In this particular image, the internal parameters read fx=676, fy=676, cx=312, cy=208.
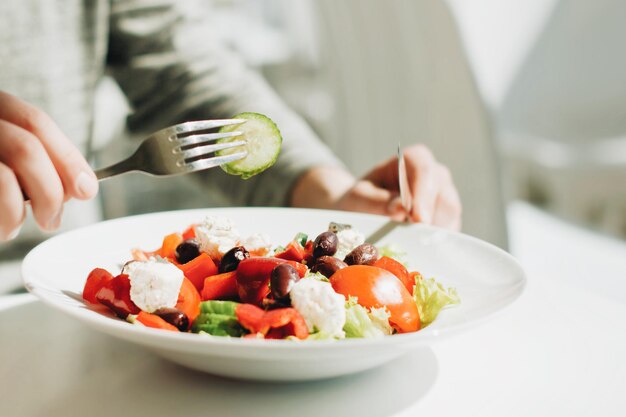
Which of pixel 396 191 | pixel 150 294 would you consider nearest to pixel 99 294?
pixel 150 294

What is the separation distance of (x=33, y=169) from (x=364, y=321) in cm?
47

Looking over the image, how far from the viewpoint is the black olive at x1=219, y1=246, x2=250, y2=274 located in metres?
0.95

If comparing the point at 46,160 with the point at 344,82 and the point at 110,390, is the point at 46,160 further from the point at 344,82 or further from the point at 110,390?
the point at 344,82

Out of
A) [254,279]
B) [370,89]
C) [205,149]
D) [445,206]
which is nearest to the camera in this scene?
[254,279]

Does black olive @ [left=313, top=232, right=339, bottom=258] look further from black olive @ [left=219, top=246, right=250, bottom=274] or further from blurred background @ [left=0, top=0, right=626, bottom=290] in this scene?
blurred background @ [left=0, top=0, right=626, bottom=290]

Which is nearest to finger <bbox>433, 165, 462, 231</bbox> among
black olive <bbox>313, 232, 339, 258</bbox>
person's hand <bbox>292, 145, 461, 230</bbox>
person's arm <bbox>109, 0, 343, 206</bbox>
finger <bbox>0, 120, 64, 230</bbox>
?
person's hand <bbox>292, 145, 461, 230</bbox>

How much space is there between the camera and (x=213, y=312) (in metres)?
0.84

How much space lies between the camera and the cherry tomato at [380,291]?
886mm

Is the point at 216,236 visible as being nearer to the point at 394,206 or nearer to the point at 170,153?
the point at 170,153

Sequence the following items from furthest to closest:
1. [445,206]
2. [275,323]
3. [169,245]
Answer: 1. [445,206]
2. [169,245]
3. [275,323]

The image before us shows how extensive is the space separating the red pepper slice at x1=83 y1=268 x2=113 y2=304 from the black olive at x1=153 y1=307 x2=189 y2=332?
0.13 metres

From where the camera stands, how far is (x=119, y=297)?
2.84 feet

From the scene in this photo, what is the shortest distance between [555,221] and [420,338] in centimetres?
311

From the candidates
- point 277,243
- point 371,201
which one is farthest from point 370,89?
point 277,243
